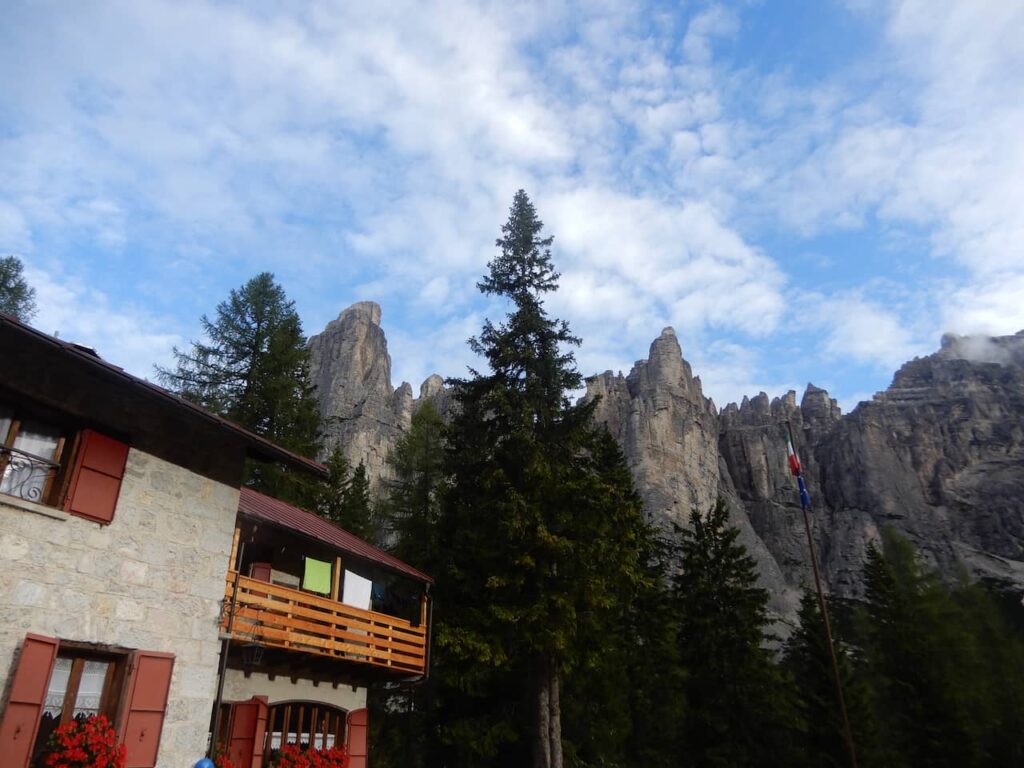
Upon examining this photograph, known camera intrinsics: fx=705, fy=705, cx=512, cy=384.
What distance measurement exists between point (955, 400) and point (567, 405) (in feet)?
345

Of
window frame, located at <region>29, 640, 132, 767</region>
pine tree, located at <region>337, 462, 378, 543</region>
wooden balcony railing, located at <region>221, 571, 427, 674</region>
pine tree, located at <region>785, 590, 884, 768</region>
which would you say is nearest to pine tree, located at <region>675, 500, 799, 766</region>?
pine tree, located at <region>785, 590, 884, 768</region>

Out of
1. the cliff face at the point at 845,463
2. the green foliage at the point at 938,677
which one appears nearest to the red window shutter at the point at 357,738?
the green foliage at the point at 938,677

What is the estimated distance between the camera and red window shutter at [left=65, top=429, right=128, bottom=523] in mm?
9742

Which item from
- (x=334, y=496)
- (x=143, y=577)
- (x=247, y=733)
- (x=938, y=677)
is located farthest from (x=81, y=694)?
(x=938, y=677)

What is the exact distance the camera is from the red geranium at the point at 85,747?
28.4 feet

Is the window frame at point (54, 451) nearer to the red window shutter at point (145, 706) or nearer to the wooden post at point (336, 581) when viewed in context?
the red window shutter at point (145, 706)

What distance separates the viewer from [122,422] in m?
10.6

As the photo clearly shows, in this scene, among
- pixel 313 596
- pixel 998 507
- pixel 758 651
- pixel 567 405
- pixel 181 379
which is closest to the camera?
pixel 313 596

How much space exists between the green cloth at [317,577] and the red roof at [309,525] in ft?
2.33

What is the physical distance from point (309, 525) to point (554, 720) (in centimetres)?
849

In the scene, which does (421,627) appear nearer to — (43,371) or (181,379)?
(43,371)

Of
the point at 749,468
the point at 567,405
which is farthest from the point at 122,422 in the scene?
the point at 749,468

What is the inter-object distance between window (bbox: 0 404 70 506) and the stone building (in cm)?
2

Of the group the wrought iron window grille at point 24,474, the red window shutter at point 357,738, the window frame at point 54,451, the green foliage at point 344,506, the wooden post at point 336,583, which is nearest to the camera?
the wrought iron window grille at point 24,474
